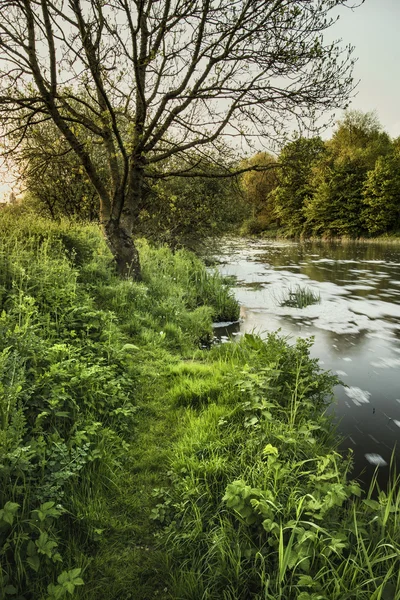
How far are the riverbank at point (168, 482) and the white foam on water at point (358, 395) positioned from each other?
1.93 feet

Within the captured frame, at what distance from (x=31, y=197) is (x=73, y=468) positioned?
1923cm

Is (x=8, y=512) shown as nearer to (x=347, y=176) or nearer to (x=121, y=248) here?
(x=121, y=248)

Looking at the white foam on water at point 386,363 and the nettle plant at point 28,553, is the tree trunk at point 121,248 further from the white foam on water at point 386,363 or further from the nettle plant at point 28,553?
the nettle plant at point 28,553

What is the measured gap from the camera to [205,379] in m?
5.22

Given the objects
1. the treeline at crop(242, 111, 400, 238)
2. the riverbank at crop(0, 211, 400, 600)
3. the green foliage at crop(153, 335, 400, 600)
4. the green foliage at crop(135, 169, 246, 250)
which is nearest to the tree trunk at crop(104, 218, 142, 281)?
the riverbank at crop(0, 211, 400, 600)

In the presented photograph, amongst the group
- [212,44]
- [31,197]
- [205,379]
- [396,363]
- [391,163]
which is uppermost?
[391,163]

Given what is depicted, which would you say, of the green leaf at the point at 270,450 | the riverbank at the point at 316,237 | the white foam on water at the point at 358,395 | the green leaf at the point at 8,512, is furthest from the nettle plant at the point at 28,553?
the riverbank at the point at 316,237

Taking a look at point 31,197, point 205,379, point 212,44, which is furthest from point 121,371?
point 31,197

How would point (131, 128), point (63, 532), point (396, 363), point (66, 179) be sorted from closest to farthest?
point (63, 532)
point (396, 363)
point (131, 128)
point (66, 179)

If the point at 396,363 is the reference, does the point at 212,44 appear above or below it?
above

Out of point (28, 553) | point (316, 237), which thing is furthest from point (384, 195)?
point (28, 553)

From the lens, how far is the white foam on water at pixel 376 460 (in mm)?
3941

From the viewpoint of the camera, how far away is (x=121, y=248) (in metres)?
9.68

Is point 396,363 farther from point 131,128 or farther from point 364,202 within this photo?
point 364,202
